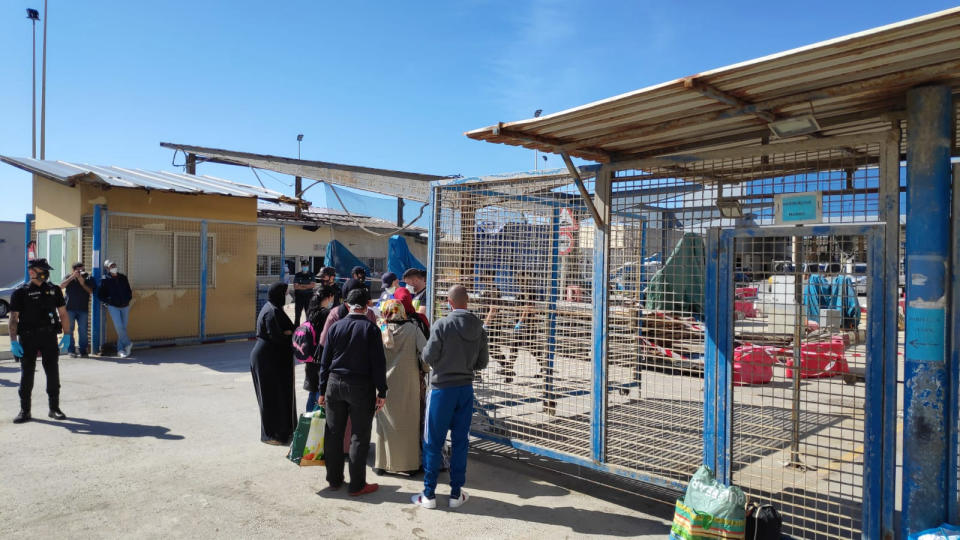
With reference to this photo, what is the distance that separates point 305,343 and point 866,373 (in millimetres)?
4580

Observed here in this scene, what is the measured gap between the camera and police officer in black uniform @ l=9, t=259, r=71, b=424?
666 centimetres

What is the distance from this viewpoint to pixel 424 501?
4.71 meters

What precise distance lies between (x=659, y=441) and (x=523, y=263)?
2066 mm

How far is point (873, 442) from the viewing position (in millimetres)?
3502

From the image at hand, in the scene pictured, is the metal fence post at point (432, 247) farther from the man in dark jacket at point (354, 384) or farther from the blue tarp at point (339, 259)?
the blue tarp at point (339, 259)

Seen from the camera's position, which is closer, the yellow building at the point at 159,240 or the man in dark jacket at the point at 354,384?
the man in dark jacket at the point at 354,384

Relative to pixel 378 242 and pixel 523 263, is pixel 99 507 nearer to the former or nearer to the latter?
pixel 523 263

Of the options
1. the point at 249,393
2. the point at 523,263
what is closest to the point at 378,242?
the point at 249,393

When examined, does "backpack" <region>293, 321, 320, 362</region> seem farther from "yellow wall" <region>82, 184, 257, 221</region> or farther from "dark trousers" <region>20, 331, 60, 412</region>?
"yellow wall" <region>82, 184, 257, 221</region>

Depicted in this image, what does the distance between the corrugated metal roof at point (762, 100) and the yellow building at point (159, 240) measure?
9516mm

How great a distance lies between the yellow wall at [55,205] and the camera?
11.4 metres

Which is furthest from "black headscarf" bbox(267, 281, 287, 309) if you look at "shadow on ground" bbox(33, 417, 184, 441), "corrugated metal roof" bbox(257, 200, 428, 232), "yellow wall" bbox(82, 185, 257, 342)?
"corrugated metal roof" bbox(257, 200, 428, 232)

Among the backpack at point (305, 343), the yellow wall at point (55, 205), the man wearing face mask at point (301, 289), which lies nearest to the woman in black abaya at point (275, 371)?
the backpack at point (305, 343)

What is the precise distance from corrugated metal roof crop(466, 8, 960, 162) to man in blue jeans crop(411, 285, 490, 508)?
153cm
